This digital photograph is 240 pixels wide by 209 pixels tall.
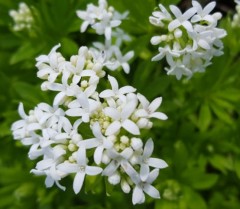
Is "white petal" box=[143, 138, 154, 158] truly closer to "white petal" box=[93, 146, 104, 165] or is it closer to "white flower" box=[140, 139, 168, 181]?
"white flower" box=[140, 139, 168, 181]

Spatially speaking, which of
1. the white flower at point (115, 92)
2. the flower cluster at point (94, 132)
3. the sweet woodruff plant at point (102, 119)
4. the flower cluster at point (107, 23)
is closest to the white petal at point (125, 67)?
the flower cluster at point (107, 23)

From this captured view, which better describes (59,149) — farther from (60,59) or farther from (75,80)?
(60,59)

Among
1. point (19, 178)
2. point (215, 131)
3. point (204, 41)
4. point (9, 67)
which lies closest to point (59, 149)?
point (204, 41)

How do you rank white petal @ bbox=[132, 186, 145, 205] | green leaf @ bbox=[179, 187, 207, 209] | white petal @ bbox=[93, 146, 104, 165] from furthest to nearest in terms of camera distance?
green leaf @ bbox=[179, 187, 207, 209]
white petal @ bbox=[132, 186, 145, 205]
white petal @ bbox=[93, 146, 104, 165]

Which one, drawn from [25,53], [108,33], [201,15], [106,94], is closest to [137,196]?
[106,94]

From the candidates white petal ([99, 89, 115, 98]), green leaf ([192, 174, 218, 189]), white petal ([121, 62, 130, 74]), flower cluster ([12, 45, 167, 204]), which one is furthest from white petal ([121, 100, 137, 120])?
green leaf ([192, 174, 218, 189])

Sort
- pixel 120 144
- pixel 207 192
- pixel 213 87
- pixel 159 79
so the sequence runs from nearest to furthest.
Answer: pixel 120 144, pixel 159 79, pixel 213 87, pixel 207 192

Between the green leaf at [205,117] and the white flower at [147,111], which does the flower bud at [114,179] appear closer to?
the white flower at [147,111]

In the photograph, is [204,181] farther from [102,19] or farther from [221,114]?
[102,19]
